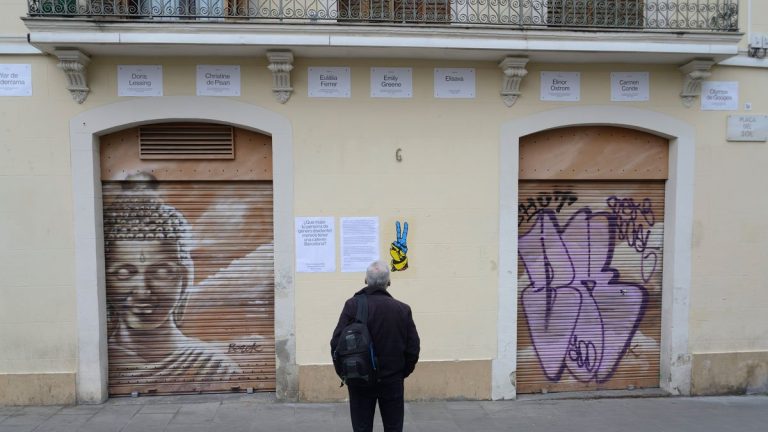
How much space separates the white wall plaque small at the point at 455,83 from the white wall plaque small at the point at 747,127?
315 cm

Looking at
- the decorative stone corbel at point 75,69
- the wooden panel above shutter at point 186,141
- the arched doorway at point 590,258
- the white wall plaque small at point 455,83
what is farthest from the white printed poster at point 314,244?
the decorative stone corbel at point 75,69

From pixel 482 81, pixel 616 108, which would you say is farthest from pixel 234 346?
pixel 616 108

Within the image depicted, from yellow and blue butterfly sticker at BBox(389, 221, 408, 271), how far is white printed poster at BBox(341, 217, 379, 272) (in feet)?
0.68

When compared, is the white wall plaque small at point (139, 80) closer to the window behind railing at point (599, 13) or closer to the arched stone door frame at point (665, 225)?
the arched stone door frame at point (665, 225)

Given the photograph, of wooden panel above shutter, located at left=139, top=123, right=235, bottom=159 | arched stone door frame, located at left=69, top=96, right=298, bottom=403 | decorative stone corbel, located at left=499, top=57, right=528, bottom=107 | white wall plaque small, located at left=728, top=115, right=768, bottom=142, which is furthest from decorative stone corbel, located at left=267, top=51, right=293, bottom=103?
white wall plaque small, located at left=728, top=115, right=768, bottom=142

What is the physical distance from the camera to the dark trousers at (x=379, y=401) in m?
3.77

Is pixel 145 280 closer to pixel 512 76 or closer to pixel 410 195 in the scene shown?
pixel 410 195

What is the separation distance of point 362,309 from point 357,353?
32 centimetres

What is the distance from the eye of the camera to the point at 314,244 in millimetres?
5684

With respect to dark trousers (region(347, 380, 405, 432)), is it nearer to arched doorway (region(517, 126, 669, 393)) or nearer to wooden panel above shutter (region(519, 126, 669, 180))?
arched doorway (region(517, 126, 669, 393))

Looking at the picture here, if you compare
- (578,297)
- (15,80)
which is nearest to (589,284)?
(578,297)

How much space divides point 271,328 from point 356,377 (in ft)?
8.70
